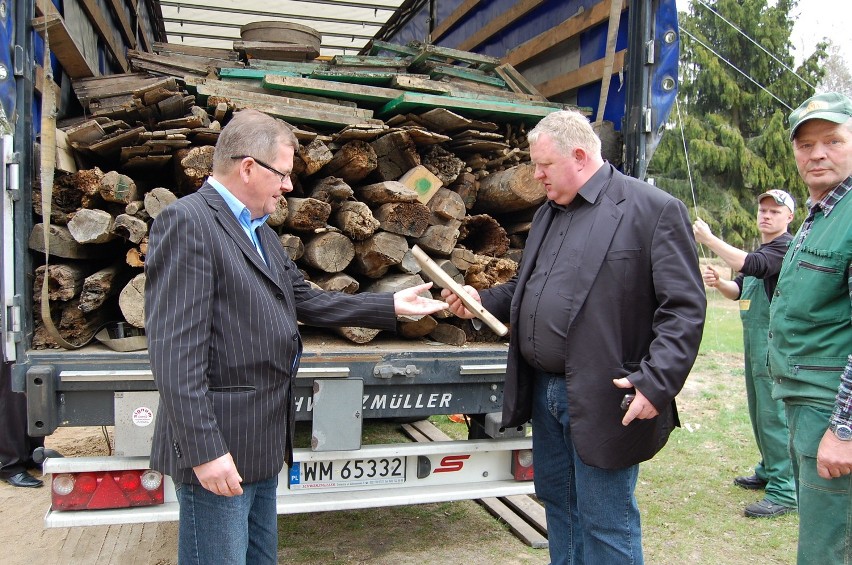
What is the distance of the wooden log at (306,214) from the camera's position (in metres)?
3.18

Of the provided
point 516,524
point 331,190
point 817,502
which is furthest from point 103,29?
point 817,502

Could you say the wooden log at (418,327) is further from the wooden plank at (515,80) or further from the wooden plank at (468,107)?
the wooden plank at (515,80)

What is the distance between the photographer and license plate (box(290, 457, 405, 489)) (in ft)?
10.1

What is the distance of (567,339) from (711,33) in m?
21.3

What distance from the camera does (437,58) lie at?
15.7ft

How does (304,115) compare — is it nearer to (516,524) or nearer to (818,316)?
(818,316)

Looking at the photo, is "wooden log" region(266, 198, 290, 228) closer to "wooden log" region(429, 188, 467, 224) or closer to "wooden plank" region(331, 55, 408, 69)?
"wooden log" region(429, 188, 467, 224)

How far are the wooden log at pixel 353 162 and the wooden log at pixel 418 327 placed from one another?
2.65ft

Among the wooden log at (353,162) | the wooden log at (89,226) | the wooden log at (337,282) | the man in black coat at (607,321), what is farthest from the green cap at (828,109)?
the wooden log at (89,226)

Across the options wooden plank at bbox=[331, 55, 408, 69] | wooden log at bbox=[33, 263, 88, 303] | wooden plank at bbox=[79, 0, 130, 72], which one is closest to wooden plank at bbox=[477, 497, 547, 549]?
wooden log at bbox=[33, 263, 88, 303]

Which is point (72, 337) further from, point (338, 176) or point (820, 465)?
point (820, 465)

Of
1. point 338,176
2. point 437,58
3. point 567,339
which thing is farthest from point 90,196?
point 437,58

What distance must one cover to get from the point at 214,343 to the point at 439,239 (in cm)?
173

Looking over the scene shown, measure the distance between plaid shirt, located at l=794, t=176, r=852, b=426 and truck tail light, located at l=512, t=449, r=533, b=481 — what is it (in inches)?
63.2
